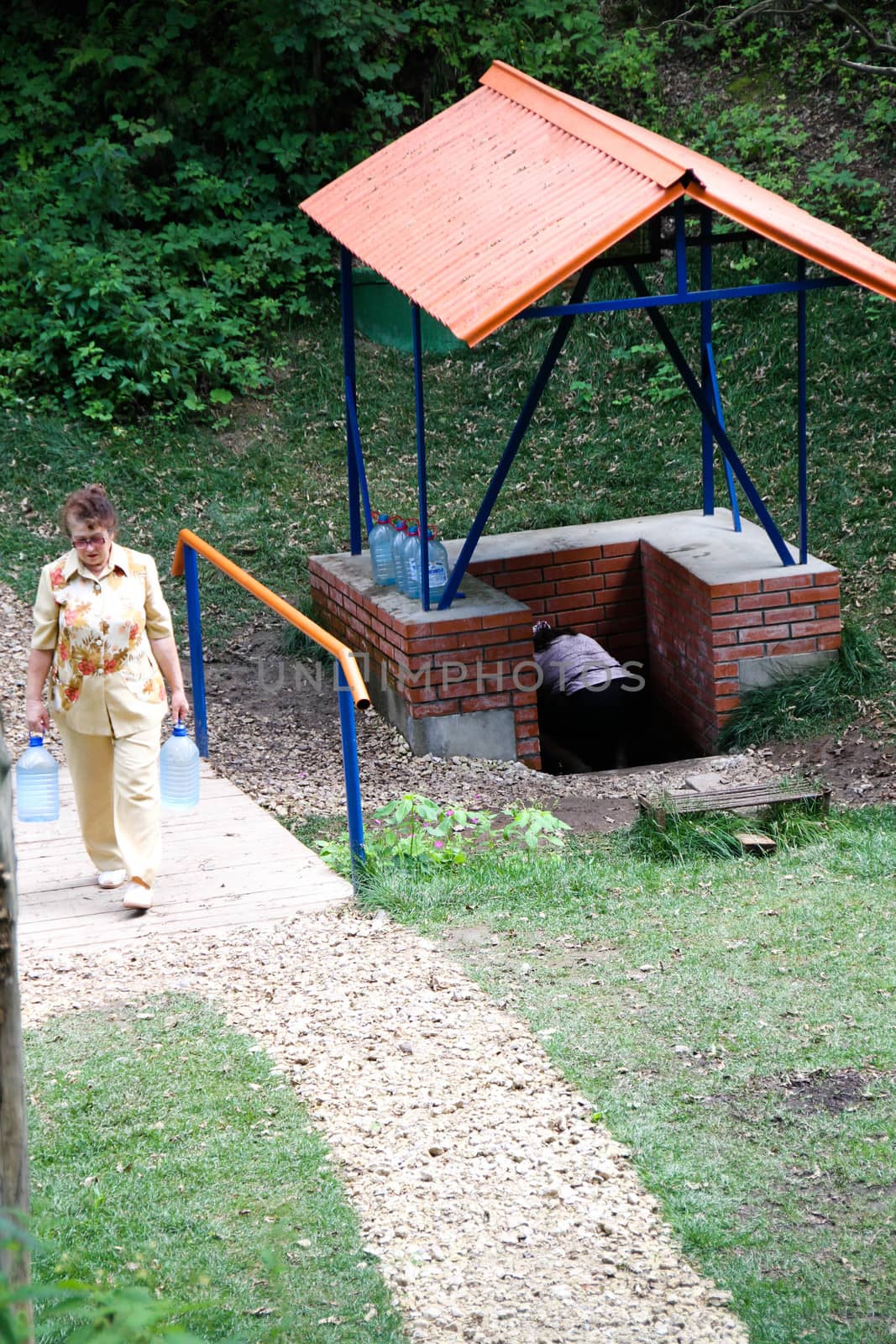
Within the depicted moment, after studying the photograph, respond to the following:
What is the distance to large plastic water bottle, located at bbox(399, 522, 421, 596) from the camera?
866cm

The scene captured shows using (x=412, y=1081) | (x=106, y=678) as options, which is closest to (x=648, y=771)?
(x=106, y=678)

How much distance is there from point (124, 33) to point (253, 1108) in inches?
519

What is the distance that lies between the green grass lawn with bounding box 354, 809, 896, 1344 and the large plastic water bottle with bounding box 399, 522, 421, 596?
7.96 feet

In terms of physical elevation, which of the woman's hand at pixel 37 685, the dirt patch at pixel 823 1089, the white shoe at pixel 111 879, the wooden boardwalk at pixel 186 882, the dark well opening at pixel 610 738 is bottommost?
the dark well opening at pixel 610 738

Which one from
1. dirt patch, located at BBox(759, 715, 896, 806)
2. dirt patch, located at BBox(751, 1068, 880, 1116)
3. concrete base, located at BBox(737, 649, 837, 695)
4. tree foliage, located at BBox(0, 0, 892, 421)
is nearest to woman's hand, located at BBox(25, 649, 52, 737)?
dirt patch, located at BBox(751, 1068, 880, 1116)

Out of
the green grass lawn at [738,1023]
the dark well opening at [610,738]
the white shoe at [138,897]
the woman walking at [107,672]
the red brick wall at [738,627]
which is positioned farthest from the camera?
the dark well opening at [610,738]

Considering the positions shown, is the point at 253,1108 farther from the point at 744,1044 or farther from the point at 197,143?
the point at 197,143

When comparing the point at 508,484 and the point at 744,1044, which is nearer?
the point at 744,1044

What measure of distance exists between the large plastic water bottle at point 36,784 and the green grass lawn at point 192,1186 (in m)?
1.59

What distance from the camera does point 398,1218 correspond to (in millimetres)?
3625

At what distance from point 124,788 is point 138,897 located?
0.41 m

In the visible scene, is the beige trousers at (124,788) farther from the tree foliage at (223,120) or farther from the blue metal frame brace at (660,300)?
the tree foliage at (223,120)

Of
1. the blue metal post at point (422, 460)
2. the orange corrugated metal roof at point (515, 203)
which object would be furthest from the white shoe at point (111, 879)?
the blue metal post at point (422, 460)

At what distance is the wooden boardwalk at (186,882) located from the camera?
565cm
